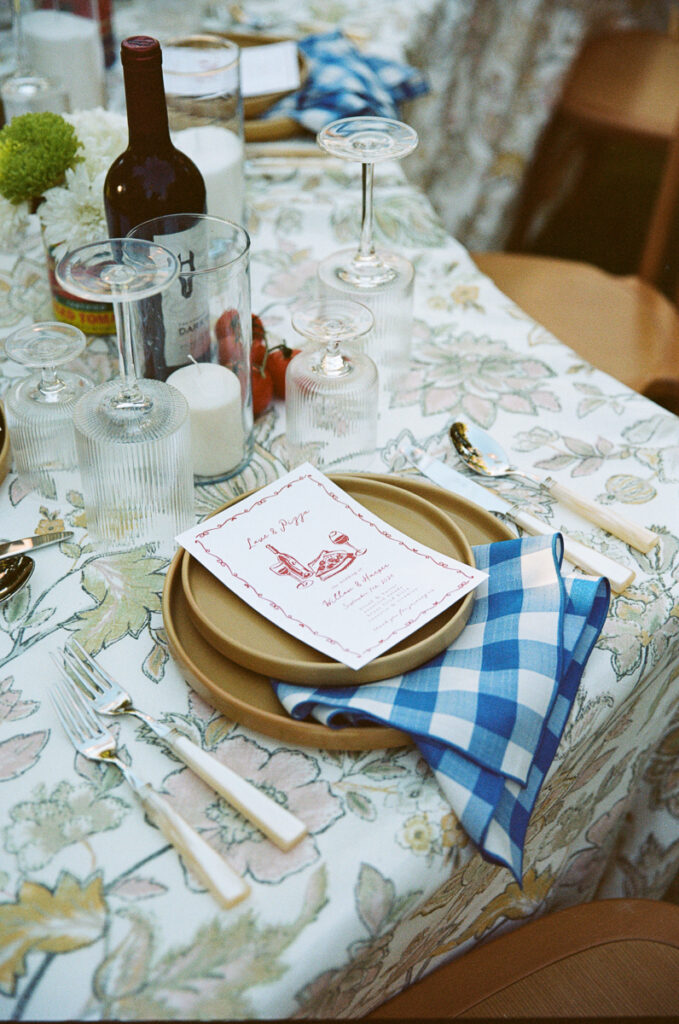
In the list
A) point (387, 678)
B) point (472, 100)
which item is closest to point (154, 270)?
point (387, 678)

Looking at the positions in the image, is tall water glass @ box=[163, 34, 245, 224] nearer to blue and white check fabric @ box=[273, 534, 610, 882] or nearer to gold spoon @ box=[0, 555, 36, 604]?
gold spoon @ box=[0, 555, 36, 604]

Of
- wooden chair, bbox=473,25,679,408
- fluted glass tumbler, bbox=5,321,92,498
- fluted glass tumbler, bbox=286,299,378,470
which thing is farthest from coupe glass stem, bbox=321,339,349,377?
wooden chair, bbox=473,25,679,408

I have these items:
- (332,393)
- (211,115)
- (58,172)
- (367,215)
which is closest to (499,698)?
(332,393)

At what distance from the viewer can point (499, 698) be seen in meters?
0.61

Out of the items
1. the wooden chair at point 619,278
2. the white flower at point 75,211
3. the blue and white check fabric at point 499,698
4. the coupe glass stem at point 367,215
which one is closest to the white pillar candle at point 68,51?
the white flower at point 75,211

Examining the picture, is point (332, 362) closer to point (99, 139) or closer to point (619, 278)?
point (99, 139)

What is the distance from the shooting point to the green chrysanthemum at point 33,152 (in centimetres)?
92

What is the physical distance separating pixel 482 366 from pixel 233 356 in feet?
1.03

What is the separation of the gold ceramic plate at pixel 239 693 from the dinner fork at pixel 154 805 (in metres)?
0.07

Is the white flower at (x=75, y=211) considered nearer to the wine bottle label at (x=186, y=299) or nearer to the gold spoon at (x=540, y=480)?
the wine bottle label at (x=186, y=299)

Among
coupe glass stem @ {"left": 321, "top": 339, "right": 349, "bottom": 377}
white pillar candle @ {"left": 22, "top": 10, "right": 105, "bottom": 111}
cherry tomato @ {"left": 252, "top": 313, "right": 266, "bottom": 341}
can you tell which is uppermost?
white pillar candle @ {"left": 22, "top": 10, "right": 105, "bottom": 111}

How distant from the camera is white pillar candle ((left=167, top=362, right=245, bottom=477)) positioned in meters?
0.82

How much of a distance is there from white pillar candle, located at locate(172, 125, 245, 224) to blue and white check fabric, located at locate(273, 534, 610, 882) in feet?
2.13

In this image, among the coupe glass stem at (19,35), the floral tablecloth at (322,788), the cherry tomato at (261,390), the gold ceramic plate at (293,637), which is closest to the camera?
the floral tablecloth at (322,788)
